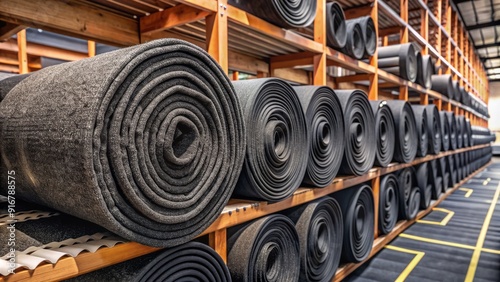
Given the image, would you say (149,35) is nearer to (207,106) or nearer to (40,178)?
(207,106)

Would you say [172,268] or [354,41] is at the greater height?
[354,41]

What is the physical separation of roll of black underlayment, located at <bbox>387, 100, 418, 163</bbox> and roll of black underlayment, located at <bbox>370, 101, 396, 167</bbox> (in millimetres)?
159

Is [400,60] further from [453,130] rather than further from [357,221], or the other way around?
[453,130]

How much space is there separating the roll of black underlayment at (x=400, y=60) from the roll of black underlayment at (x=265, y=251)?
9.11 ft

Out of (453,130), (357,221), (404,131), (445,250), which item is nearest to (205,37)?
(357,221)

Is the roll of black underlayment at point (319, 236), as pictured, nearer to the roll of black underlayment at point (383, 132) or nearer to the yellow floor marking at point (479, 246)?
the roll of black underlayment at point (383, 132)

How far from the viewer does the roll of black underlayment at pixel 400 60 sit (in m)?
3.76

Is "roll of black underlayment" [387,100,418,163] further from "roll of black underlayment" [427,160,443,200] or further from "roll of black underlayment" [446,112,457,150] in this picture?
"roll of black underlayment" [446,112,457,150]

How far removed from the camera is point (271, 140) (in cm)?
156

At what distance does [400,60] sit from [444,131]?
5.90 feet

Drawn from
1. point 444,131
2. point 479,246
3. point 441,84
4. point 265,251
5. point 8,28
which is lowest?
point 479,246

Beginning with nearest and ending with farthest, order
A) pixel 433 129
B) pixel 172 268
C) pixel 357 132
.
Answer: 1. pixel 172 268
2. pixel 357 132
3. pixel 433 129

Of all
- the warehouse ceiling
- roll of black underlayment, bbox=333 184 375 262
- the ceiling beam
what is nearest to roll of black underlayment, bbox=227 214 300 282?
roll of black underlayment, bbox=333 184 375 262

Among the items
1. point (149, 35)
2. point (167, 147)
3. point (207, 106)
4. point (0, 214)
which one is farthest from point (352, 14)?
point (0, 214)
